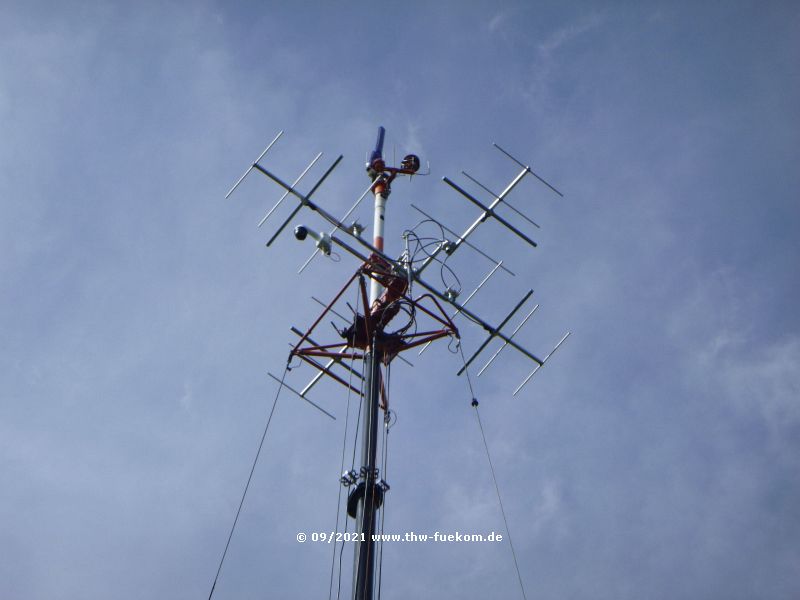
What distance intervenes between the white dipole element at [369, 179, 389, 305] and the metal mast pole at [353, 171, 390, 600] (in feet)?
0.16

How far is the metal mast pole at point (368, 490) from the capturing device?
11.7m

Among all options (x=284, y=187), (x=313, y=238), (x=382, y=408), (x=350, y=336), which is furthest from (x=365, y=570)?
(x=284, y=187)

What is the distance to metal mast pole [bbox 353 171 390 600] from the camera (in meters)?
11.7

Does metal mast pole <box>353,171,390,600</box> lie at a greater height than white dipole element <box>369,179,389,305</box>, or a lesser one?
lesser

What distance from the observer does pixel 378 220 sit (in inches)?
661

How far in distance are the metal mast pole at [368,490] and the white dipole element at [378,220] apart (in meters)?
0.05

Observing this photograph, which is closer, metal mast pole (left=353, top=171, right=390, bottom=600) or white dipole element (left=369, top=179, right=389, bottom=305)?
metal mast pole (left=353, top=171, right=390, bottom=600)

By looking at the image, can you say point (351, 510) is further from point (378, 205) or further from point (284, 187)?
point (378, 205)

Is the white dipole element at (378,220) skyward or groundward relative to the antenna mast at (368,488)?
skyward

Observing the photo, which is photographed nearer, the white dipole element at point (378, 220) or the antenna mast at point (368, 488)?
the antenna mast at point (368, 488)

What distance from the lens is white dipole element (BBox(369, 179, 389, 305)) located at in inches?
609

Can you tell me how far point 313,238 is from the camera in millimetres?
14469

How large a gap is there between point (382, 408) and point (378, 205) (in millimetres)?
4547

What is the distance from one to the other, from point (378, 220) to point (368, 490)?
6.11m
